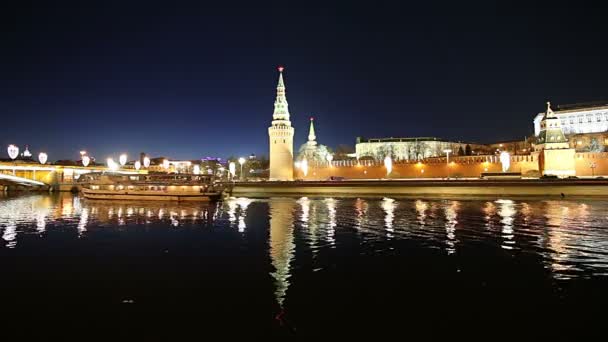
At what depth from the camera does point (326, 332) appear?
611 cm

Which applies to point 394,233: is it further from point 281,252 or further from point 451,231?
point 281,252

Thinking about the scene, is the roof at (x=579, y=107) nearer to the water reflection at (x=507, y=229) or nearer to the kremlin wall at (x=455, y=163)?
the kremlin wall at (x=455, y=163)

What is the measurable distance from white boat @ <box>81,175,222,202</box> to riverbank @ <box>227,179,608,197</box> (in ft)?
31.8

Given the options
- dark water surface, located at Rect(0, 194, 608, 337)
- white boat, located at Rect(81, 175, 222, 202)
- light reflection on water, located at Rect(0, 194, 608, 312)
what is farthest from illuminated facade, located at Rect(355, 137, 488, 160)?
dark water surface, located at Rect(0, 194, 608, 337)

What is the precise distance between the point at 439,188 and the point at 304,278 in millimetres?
32504

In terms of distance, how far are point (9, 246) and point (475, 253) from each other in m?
12.3

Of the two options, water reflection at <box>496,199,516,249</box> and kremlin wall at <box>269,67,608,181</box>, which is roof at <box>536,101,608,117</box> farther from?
water reflection at <box>496,199,516,249</box>

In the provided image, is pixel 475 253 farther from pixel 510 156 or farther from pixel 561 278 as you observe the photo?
pixel 510 156

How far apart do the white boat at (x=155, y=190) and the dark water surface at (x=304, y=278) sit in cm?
1871

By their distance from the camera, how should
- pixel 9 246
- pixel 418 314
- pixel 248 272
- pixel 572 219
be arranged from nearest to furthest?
pixel 418 314, pixel 248 272, pixel 9 246, pixel 572 219

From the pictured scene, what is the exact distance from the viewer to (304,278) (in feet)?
29.1

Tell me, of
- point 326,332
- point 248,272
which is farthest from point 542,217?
point 326,332

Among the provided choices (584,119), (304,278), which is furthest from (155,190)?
(584,119)

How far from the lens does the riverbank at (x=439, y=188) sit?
3484 centimetres
